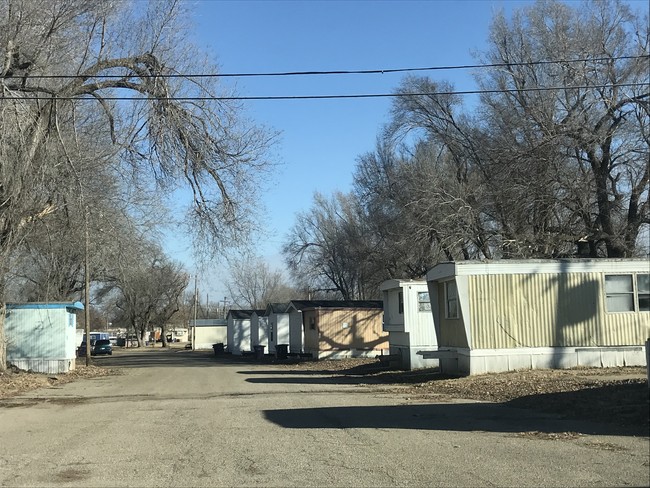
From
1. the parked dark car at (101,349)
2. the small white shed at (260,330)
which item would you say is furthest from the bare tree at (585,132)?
the parked dark car at (101,349)

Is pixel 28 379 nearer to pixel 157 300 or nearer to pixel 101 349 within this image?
pixel 101 349

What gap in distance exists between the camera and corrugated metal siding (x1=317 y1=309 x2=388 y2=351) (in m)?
36.9

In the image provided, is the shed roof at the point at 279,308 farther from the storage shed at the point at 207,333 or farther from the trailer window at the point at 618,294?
the trailer window at the point at 618,294

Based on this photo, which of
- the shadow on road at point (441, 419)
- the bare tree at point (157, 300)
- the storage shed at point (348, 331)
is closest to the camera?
the shadow on road at point (441, 419)

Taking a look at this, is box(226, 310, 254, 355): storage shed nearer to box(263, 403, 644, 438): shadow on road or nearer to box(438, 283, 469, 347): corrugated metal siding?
box(438, 283, 469, 347): corrugated metal siding

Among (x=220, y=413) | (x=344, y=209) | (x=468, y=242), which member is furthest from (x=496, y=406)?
(x=344, y=209)

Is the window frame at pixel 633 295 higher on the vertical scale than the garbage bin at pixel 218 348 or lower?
higher

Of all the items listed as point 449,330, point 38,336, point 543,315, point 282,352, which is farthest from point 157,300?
point 543,315

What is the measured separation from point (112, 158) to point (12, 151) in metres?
2.72

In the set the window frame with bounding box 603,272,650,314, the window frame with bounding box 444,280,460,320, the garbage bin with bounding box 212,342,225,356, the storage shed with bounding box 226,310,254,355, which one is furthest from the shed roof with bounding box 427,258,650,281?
the garbage bin with bounding box 212,342,225,356

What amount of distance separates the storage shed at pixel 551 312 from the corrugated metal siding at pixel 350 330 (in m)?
18.0

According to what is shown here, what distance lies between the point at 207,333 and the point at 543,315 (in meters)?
58.3

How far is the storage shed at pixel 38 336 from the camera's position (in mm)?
26438

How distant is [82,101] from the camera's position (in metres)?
20.4
